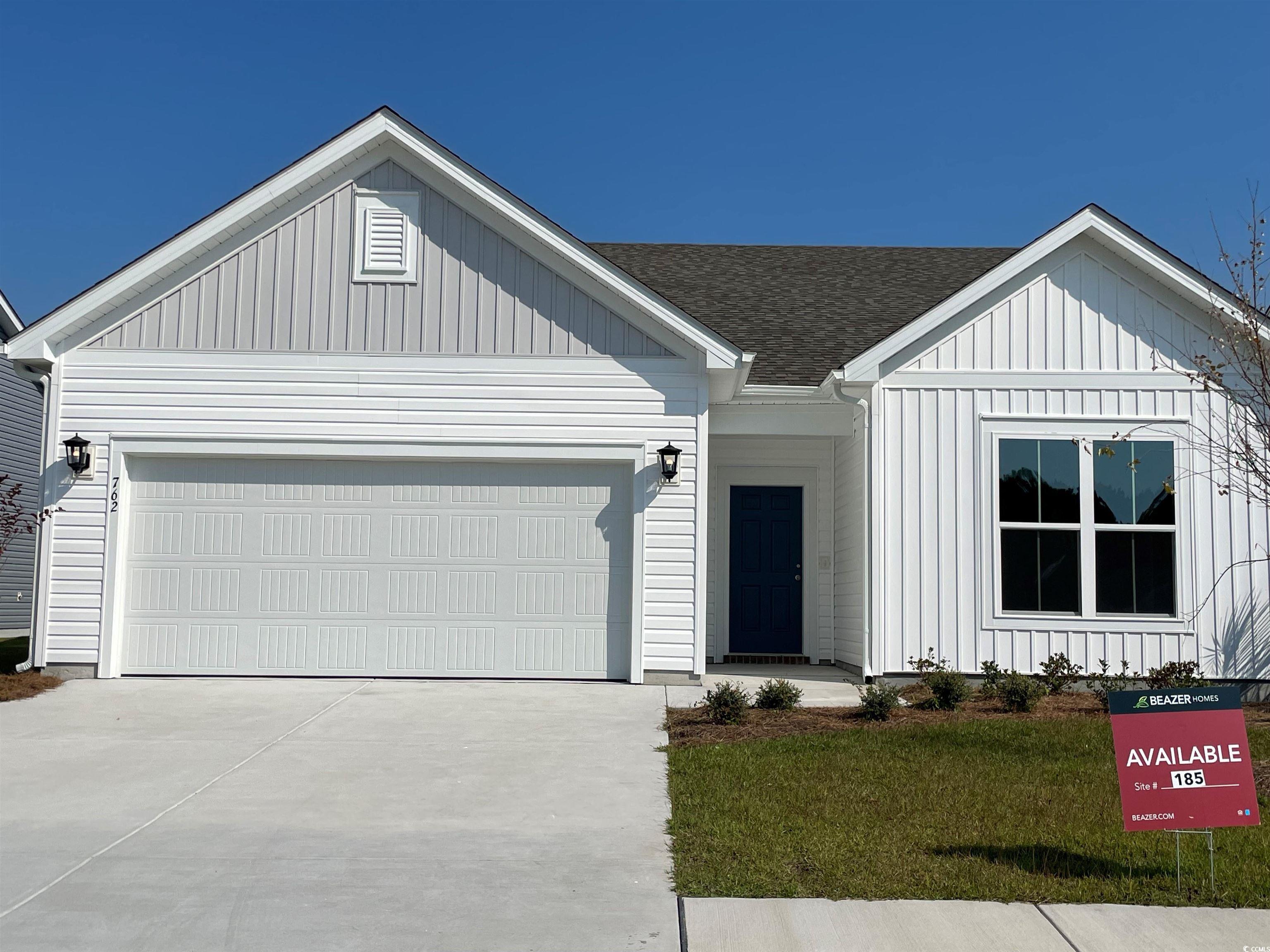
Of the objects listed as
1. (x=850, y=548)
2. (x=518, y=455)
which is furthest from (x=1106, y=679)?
(x=518, y=455)

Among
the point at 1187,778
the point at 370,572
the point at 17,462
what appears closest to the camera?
the point at 1187,778

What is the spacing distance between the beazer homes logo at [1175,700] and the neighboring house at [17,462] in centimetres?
1942

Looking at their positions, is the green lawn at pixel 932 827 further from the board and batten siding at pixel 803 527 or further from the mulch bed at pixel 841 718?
the board and batten siding at pixel 803 527

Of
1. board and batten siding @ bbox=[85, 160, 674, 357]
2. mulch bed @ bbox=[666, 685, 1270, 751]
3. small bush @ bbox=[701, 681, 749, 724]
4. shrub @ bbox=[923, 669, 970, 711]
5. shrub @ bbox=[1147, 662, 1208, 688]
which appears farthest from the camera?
board and batten siding @ bbox=[85, 160, 674, 357]

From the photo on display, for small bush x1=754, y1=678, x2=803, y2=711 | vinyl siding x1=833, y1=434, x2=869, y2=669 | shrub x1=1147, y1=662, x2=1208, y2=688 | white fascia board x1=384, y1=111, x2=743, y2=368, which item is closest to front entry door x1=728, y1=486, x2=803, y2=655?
vinyl siding x1=833, y1=434, x2=869, y2=669

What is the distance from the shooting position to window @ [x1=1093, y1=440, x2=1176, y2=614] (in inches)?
460

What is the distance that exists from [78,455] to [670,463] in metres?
6.02

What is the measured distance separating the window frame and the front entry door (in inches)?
111

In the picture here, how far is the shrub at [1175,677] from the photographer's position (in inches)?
423

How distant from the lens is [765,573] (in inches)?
555

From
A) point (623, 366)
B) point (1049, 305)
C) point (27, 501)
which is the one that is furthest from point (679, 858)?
point (27, 501)

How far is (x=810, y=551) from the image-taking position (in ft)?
46.0

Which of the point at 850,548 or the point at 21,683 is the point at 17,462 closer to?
the point at 21,683

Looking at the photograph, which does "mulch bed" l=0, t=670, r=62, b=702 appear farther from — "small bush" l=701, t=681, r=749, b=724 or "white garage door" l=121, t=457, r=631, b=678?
"small bush" l=701, t=681, r=749, b=724
